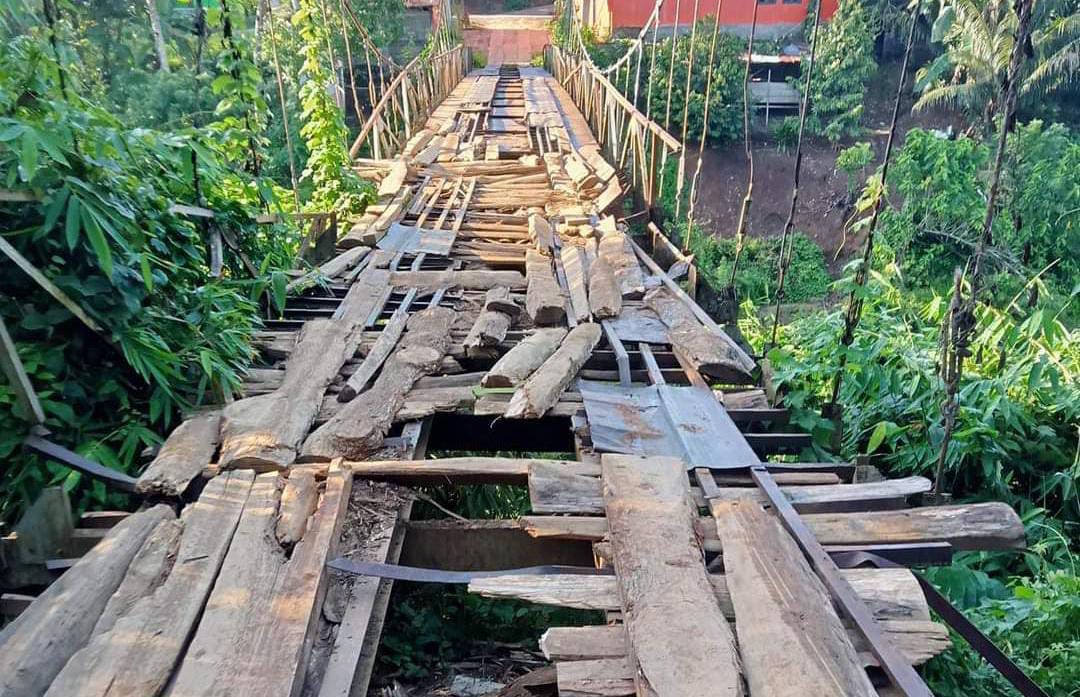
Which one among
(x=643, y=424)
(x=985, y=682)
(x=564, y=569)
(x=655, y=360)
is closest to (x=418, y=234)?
(x=655, y=360)

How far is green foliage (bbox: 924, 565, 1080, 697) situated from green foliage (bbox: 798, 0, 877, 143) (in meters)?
22.0

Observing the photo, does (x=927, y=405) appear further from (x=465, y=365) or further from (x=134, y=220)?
(x=134, y=220)

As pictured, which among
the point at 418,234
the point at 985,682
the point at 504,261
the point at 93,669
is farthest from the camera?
the point at 418,234

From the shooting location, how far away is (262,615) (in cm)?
199

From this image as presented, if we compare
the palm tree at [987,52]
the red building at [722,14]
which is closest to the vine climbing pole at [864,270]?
the palm tree at [987,52]

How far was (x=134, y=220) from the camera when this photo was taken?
3191 mm

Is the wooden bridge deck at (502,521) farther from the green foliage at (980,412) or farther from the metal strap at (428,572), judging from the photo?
the green foliage at (980,412)

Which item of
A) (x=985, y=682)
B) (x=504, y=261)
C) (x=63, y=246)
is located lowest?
(x=985, y=682)

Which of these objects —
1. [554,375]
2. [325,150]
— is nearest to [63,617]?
[554,375]

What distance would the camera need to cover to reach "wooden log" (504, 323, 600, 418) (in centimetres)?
313

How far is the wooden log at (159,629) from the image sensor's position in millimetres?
1764

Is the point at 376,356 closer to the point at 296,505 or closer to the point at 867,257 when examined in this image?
the point at 296,505

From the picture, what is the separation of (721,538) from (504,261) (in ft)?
11.3

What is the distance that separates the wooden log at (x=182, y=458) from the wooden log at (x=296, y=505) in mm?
343
